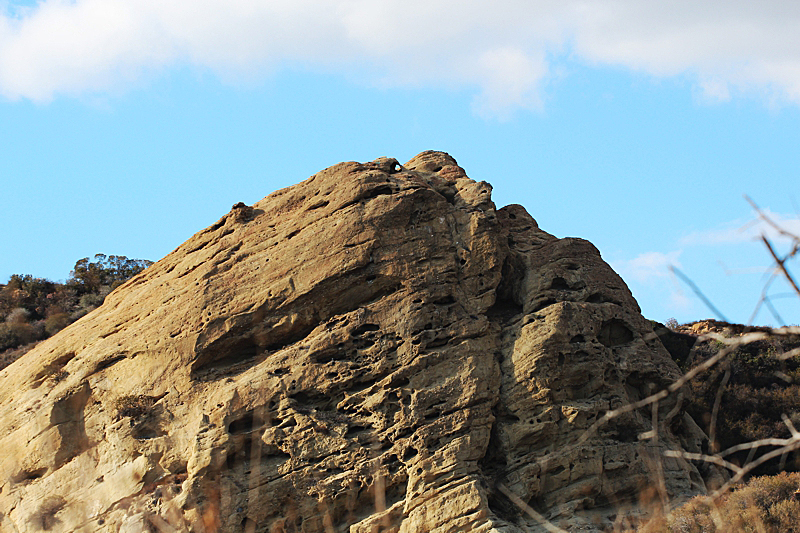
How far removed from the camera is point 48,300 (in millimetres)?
34844

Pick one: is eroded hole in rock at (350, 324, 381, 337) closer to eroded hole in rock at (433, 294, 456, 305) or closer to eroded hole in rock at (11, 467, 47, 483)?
eroded hole in rock at (433, 294, 456, 305)

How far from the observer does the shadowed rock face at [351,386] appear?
15766 mm

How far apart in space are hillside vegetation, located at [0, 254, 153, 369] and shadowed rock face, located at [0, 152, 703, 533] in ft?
36.1

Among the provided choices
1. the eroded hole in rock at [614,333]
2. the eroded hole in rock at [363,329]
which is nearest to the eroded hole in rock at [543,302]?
the eroded hole in rock at [614,333]

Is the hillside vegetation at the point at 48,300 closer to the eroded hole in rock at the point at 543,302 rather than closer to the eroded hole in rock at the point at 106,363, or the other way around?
the eroded hole in rock at the point at 106,363

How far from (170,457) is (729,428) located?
1453 centimetres

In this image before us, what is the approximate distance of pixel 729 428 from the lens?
22.2 metres

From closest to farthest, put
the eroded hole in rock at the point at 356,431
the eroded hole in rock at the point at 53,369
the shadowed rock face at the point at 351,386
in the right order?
the shadowed rock face at the point at 351,386 < the eroded hole in rock at the point at 356,431 < the eroded hole in rock at the point at 53,369

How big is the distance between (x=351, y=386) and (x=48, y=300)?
74.9 ft

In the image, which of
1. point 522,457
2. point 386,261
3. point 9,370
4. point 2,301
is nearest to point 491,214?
point 386,261

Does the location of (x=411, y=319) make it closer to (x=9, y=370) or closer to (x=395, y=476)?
(x=395, y=476)

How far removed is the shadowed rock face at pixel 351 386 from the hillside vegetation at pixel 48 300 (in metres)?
11.0

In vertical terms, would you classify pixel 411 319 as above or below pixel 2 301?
below

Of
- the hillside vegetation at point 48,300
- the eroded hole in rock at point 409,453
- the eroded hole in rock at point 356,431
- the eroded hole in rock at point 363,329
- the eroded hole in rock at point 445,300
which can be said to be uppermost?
the hillside vegetation at point 48,300
